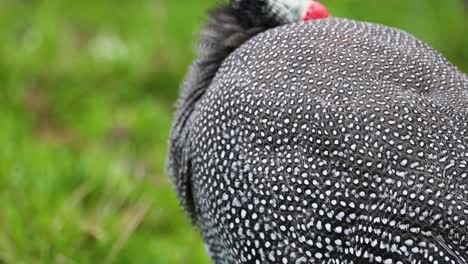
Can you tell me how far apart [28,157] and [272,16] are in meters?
1.58

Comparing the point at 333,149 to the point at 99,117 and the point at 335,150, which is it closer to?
the point at 335,150

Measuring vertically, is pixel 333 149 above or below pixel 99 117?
above

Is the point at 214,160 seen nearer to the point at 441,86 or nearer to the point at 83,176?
the point at 441,86

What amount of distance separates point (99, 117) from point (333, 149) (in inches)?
101

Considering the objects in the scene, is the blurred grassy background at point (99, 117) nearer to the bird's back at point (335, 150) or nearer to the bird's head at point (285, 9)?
the bird's head at point (285, 9)

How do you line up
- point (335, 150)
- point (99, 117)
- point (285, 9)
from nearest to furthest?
point (335, 150) < point (285, 9) < point (99, 117)

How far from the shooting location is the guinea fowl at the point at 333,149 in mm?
1759

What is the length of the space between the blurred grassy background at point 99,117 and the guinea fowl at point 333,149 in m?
0.61

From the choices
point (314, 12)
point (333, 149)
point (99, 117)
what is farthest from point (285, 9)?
point (99, 117)

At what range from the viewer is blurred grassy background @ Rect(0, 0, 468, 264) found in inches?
118

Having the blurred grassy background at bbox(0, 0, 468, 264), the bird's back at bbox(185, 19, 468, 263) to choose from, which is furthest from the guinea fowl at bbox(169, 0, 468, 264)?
the blurred grassy background at bbox(0, 0, 468, 264)

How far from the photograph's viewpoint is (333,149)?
183cm

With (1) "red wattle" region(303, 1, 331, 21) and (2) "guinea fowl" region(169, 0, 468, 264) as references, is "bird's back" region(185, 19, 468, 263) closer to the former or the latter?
(2) "guinea fowl" region(169, 0, 468, 264)

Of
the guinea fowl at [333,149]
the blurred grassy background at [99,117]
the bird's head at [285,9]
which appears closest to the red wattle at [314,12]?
the bird's head at [285,9]
